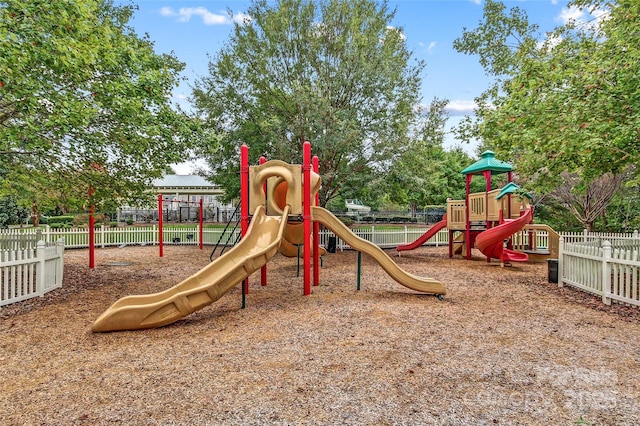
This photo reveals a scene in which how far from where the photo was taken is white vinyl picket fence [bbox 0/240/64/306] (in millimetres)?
6427

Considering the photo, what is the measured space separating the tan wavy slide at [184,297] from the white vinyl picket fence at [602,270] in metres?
6.21

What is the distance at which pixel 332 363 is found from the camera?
13.2 feet

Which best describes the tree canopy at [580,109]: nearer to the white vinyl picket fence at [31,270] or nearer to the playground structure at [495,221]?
the playground structure at [495,221]

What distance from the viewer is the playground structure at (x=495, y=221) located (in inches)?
463

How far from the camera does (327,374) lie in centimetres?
373

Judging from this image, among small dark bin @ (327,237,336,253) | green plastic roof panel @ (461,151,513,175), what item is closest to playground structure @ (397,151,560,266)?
green plastic roof panel @ (461,151,513,175)

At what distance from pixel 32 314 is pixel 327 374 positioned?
214 inches

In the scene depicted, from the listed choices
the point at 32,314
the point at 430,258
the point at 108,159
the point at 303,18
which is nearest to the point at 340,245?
the point at 430,258

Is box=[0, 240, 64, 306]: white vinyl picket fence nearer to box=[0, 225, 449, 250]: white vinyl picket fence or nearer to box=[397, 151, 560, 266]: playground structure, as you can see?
box=[0, 225, 449, 250]: white vinyl picket fence

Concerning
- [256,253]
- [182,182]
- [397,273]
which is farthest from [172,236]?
[182,182]

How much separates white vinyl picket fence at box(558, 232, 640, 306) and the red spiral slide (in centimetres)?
237

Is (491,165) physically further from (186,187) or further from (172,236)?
(186,187)

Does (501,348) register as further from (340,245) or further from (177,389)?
(340,245)

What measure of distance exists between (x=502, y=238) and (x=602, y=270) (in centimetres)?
477
